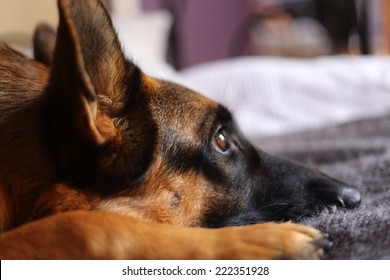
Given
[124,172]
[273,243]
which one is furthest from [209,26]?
[273,243]

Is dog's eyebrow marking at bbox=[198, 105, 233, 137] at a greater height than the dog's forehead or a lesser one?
lesser

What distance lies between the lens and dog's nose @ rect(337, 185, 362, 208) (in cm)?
107

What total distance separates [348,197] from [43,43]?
2.83 feet

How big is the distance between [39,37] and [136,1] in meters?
3.26

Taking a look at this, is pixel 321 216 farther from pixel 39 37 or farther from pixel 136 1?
pixel 136 1

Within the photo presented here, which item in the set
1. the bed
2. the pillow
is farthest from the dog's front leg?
the pillow

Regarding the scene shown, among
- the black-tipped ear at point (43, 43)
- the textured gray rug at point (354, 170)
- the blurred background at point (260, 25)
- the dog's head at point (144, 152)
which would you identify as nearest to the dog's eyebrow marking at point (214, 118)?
the dog's head at point (144, 152)

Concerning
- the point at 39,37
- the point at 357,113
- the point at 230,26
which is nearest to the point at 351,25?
the point at 230,26

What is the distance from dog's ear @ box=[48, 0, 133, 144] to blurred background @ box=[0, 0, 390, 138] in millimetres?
595

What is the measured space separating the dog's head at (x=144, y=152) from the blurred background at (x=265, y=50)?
1.42 ft

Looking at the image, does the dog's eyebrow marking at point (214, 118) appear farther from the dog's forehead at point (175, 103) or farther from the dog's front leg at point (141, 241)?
the dog's front leg at point (141, 241)

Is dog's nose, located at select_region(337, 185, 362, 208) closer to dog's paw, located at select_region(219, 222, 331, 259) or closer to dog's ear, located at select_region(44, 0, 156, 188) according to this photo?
dog's paw, located at select_region(219, 222, 331, 259)
